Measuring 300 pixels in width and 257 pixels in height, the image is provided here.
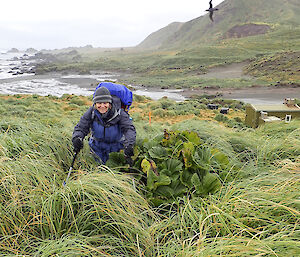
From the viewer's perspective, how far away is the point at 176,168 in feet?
7.62

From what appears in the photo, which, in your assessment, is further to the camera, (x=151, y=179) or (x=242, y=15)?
(x=242, y=15)

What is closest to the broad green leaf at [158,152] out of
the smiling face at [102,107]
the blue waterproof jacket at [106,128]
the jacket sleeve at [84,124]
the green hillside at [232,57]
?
the blue waterproof jacket at [106,128]

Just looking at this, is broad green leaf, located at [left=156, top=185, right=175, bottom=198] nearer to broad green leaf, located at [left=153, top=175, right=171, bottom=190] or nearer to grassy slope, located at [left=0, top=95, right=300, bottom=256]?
broad green leaf, located at [left=153, top=175, right=171, bottom=190]

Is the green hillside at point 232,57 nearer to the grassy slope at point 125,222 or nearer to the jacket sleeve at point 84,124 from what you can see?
the jacket sleeve at point 84,124

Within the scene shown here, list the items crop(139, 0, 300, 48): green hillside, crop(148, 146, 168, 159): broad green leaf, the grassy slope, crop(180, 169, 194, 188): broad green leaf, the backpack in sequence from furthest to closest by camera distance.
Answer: crop(139, 0, 300, 48): green hillside, the backpack, crop(148, 146, 168, 159): broad green leaf, crop(180, 169, 194, 188): broad green leaf, the grassy slope

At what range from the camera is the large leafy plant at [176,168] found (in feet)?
6.91

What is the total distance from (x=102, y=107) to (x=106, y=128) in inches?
11.9

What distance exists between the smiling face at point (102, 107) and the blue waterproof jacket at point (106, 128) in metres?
0.10

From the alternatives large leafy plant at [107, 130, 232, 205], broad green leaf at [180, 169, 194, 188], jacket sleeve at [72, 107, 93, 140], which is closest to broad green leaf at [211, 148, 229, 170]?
large leafy plant at [107, 130, 232, 205]

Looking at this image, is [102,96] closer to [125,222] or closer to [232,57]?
[125,222]

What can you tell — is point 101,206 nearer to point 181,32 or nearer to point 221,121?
point 221,121

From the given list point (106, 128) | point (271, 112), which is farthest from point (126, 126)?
point (271, 112)

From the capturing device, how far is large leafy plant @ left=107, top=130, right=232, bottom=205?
6.91 feet

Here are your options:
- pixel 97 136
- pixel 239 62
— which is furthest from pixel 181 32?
pixel 97 136
